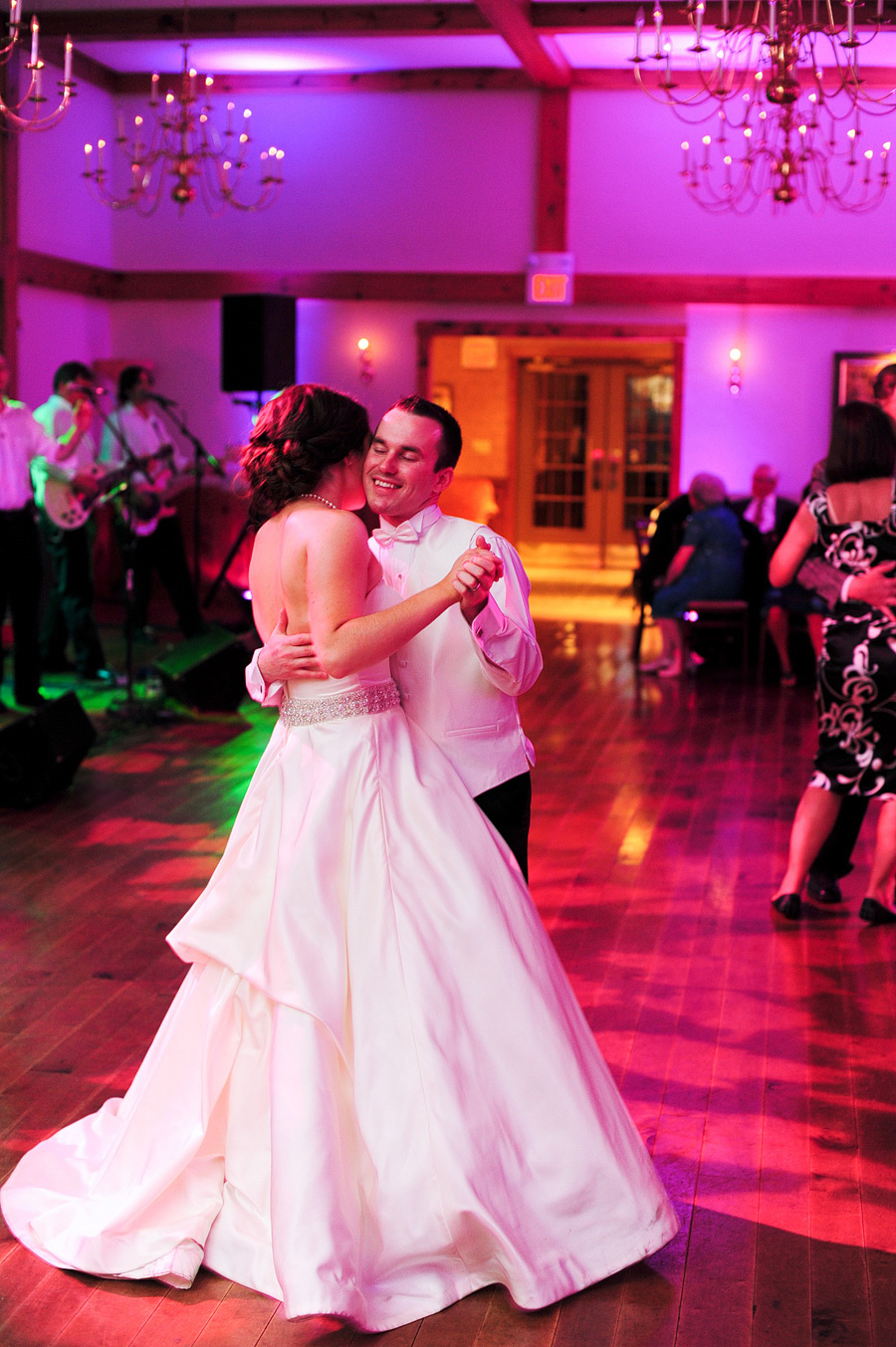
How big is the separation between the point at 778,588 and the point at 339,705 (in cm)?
698

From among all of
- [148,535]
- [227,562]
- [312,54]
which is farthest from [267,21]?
[148,535]

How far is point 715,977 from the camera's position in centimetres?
386

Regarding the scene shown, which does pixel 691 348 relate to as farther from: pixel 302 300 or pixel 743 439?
pixel 302 300

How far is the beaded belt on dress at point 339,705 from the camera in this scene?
92.4 inches

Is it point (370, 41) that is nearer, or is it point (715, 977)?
point (715, 977)

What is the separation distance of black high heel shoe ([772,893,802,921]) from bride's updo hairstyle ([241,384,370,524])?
265 cm

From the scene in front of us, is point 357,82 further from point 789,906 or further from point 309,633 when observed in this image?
point 309,633

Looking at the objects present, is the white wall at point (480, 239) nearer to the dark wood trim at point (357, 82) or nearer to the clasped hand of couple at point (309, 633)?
the dark wood trim at point (357, 82)

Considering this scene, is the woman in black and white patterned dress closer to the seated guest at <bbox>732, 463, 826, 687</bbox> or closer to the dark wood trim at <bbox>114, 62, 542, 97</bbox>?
the seated guest at <bbox>732, 463, 826, 687</bbox>

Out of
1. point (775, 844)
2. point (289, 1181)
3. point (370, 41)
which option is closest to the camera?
point (289, 1181)

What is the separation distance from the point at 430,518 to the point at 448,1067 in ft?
A: 3.22

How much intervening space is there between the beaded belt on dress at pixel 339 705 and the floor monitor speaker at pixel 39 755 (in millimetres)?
3387

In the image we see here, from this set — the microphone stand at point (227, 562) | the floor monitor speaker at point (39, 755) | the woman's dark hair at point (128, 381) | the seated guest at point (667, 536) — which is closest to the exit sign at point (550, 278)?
the microphone stand at point (227, 562)

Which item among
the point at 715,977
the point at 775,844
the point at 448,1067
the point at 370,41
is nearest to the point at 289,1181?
the point at 448,1067
